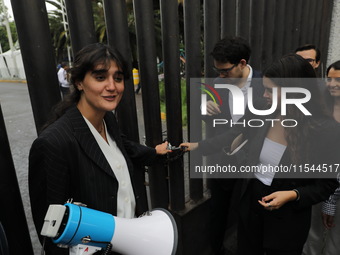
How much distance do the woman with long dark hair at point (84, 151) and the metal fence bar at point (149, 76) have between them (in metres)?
0.62

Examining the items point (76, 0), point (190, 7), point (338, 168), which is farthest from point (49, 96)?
point (338, 168)

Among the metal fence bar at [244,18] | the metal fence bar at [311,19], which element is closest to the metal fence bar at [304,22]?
the metal fence bar at [311,19]

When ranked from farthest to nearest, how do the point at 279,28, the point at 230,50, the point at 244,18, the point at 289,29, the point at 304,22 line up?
1. the point at 304,22
2. the point at 289,29
3. the point at 279,28
4. the point at 244,18
5. the point at 230,50

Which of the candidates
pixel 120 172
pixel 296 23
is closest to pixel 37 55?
pixel 120 172

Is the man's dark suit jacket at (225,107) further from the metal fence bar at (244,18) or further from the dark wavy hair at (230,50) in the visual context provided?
the metal fence bar at (244,18)

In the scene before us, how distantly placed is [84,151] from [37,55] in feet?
2.23

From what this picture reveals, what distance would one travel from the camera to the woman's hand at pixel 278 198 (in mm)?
1821

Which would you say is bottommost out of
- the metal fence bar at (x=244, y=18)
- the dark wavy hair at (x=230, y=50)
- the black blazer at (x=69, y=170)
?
the black blazer at (x=69, y=170)

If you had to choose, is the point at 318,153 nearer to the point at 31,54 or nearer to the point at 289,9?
the point at 31,54

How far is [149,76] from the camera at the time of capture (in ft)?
7.46

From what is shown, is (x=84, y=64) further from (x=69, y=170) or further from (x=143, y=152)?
(x=143, y=152)

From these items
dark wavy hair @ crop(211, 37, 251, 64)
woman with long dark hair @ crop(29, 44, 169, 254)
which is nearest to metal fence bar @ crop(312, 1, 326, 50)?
dark wavy hair @ crop(211, 37, 251, 64)

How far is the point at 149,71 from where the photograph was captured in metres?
2.26

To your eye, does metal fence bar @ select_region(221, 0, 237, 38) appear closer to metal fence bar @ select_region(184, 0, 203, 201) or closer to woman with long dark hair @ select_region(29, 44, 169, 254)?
metal fence bar @ select_region(184, 0, 203, 201)
